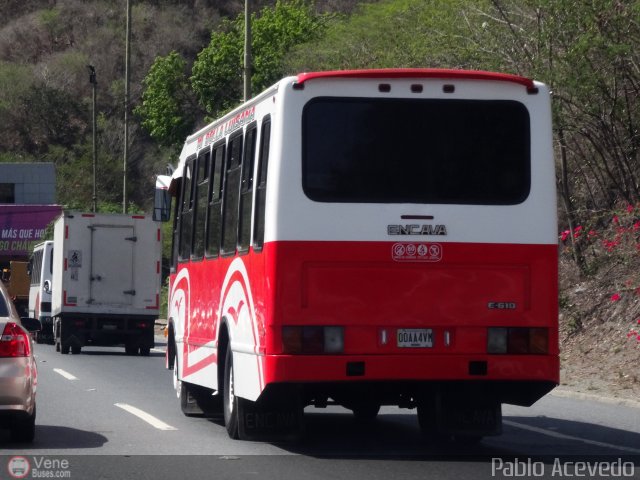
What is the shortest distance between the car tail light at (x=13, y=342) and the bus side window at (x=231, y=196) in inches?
82.2

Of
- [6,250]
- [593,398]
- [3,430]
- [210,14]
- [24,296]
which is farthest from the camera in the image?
Result: [210,14]

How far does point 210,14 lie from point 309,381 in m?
109

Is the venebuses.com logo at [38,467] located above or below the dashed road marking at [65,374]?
below

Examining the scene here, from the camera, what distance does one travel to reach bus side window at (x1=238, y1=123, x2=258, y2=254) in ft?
41.9

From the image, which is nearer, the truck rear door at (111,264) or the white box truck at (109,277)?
the white box truck at (109,277)

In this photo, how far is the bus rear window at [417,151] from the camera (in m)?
12.0

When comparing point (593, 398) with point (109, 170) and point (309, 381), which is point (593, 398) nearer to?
point (309, 381)

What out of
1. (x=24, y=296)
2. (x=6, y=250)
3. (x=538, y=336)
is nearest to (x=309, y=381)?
(x=538, y=336)

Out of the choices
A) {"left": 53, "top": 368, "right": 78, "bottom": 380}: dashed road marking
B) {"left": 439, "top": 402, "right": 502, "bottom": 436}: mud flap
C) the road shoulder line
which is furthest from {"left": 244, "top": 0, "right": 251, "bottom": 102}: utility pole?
{"left": 439, "top": 402, "right": 502, "bottom": 436}: mud flap

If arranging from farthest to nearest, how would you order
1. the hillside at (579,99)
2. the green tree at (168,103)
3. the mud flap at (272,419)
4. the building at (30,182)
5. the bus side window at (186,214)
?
the building at (30,182)
the green tree at (168,103)
the hillside at (579,99)
the bus side window at (186,214)
the mud flap at (272,419)

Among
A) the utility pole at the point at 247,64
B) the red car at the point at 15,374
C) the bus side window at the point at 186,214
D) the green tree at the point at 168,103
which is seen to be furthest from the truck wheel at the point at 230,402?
the green tree at the point at 168,103

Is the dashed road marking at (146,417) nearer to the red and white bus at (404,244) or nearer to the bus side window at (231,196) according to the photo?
the bus side window at (231,196)

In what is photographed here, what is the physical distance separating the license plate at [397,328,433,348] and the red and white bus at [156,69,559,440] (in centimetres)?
1

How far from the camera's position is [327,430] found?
14508 millimetres
